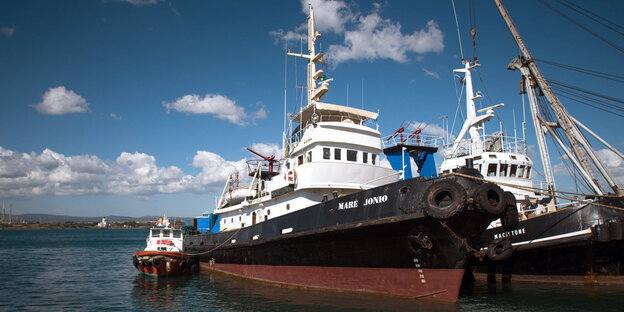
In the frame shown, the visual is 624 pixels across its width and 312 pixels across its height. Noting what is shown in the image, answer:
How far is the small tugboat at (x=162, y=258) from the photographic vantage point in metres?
18.4

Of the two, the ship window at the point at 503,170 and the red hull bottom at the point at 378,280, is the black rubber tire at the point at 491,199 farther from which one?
the ship window at the point at 503,170

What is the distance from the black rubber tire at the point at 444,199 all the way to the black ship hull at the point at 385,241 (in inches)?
0.9

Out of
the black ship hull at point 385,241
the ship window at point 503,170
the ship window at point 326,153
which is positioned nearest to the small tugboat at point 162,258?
the black ship hull at point 385,241

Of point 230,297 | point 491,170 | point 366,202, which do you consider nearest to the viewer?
point 366,202

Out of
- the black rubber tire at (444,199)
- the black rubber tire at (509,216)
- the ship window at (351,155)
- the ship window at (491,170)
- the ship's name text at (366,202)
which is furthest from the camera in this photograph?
the ship window at (491,170)

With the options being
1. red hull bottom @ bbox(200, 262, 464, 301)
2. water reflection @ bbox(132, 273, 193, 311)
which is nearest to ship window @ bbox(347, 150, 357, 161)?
red hull bottom @ bbox(200, 262, 464, 301)

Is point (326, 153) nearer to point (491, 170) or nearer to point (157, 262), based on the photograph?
point (157, 262)

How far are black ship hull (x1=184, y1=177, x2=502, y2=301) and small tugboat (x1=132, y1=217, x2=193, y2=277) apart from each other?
6.83 metres

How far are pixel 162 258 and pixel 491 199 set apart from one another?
48.8 ft

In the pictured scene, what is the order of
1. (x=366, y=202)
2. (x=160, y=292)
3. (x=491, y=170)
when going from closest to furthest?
1. (x=366, y=202)
2. (x=160, y=292)
3. (x=491, y=170)

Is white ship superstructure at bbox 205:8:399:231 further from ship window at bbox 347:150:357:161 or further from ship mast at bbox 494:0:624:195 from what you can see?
ship mast at bbox 494:0:624:195

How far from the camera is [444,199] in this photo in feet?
31.5

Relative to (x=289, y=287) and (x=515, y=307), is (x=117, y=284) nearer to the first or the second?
(x=289, y=287)

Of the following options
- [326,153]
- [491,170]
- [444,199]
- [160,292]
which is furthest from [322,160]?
[491,170]
